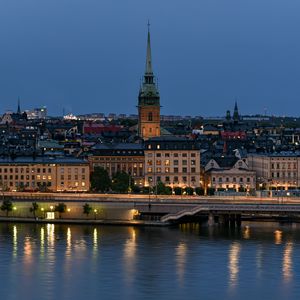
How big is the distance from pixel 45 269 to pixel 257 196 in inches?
565

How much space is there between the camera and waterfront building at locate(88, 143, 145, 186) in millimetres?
48938

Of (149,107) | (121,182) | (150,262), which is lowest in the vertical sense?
(150,262)

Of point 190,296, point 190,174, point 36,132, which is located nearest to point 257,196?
point 190,174

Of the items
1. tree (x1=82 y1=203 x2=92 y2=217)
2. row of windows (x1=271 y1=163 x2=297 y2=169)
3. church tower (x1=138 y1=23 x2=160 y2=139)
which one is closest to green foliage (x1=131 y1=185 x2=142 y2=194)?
row of windows (x1=271 y1=163 x2=297 y2=169)

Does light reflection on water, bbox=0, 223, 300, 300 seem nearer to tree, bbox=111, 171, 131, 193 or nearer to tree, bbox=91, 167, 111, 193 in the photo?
tree, bbox=111, 171, 131, 193

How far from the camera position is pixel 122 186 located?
145 ft

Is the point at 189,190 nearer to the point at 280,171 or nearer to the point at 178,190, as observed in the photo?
the point at 178,190

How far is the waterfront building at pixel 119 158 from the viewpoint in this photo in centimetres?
4894

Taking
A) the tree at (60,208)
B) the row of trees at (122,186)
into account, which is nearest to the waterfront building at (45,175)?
the row of trees at (122,186)

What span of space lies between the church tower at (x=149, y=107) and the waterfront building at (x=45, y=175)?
49.4 ft

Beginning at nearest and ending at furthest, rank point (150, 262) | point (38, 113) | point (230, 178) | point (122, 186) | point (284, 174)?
1. point (150, 262)
2. point (122, 186)
3. point (230, 178)
4. point (284, 174)
5. point (38, 113)

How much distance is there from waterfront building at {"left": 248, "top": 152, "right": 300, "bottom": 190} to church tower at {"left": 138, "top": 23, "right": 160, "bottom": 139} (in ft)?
39.7

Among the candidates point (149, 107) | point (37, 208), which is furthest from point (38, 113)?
point (37, 208)

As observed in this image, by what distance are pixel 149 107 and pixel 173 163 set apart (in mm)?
13939
